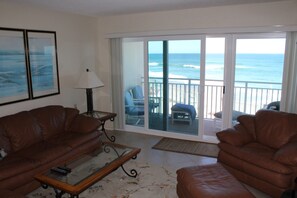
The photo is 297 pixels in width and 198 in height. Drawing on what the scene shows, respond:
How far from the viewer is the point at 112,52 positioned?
529 centimetres

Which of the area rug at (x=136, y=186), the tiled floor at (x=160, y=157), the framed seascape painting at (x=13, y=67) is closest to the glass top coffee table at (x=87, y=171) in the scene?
the area rug at (x=136, y=186)

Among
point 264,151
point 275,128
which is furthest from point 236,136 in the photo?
point 275,128

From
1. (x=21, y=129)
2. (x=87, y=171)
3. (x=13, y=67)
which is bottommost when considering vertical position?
(x=87, y=171)

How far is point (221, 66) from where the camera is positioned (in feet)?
15.9

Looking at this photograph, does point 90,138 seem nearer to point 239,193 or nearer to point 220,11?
point 239,193

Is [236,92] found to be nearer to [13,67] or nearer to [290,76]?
[290,76]

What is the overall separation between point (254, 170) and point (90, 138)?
7.75 ft

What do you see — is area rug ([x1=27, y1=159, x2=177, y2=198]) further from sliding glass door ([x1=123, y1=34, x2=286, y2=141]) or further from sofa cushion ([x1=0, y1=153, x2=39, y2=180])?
sliding glass door ([x1=123, y1=34, x2=286, y2=141])

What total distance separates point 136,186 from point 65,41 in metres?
2.95

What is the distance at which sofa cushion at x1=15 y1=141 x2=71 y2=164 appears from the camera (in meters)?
3.12

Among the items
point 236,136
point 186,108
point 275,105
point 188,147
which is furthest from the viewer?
point 186,108

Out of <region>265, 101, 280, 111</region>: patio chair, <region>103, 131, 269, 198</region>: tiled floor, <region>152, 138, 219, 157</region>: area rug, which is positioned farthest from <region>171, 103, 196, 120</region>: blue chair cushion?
<region>265, 101, 280, 111</region>: patio chair

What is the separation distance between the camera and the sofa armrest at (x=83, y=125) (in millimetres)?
3963

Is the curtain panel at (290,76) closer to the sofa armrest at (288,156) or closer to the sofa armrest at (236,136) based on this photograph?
the sofa armrest at (236,136)
